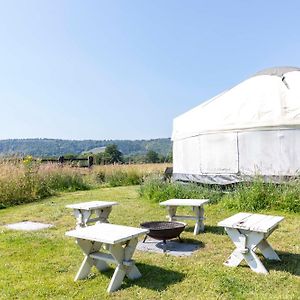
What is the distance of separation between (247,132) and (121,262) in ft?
16.4

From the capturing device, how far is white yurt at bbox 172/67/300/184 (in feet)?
22.9

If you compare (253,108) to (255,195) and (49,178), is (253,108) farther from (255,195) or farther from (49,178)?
(49,178)

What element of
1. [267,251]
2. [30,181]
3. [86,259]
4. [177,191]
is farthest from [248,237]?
[30,181]

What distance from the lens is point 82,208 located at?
5.02 meters

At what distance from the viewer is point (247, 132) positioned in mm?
7348

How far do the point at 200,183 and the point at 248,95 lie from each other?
88.2 inches

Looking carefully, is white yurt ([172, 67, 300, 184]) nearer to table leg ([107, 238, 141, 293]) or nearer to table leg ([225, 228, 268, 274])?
table leg ([225, 228, 268, 274])

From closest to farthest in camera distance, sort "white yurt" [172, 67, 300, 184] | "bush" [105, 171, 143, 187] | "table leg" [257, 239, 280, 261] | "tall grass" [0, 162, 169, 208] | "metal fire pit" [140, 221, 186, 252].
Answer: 1. "table leg" [257, 239, 280, 261]
2. "metal fire pit" [140, 221, 186, 252]
3. "white yurt" [172, 67, 300, 184]
4. "tall grass" [0, 162, 169, 208]
5. "bush" [105, 171, 143, 187]

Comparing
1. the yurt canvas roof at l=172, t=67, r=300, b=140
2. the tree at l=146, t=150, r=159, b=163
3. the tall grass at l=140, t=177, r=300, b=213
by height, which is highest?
the yurt canvas roof at l=172, t=67, r=300, b=140

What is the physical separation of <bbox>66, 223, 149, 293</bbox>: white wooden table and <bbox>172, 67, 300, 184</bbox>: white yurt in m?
4.23

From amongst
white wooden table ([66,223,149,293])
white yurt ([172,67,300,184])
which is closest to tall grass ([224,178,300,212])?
white yurt ([172,67,300,184])

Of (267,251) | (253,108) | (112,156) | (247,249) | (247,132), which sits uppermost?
(253,108)

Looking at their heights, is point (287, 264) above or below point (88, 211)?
below

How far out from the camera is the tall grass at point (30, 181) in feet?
28.4
